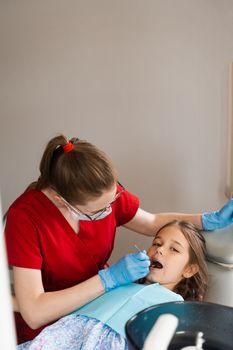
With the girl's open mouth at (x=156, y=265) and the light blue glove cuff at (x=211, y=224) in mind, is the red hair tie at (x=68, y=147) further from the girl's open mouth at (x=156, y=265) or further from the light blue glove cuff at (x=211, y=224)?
the light blue glove cuff at (x=211, y=224)

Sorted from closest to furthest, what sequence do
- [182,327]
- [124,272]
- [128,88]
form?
[182,327], [124,272], [128,88]

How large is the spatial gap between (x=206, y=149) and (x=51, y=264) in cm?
127

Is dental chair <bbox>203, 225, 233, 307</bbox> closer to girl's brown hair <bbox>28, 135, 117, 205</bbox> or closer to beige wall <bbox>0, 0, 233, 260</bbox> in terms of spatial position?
girl's brown hair <bbox>28, 135, 117, 205</bbox>

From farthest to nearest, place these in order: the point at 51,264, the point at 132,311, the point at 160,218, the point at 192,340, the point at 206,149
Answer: the point at 206,149 < the point at 160,218 < the point at 51,264 < the point at 132,311 < the point at 192,340

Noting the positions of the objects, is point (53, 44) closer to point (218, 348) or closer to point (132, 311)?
point (132, 311)

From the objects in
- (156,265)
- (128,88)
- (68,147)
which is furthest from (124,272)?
(128,88)

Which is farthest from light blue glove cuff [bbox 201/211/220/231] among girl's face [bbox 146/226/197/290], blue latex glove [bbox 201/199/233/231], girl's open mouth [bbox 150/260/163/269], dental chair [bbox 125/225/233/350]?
dental chair [bbox 125/225/233/350]

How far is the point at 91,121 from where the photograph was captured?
2355 millimetres

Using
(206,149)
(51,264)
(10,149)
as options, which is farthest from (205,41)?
(51,264)

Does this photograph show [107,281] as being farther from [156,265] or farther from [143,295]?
[156,265]

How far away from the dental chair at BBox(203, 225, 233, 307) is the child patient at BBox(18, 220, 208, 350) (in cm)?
3

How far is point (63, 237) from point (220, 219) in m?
0.67

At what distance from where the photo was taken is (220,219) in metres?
1.72

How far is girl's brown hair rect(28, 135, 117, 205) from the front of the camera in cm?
130
